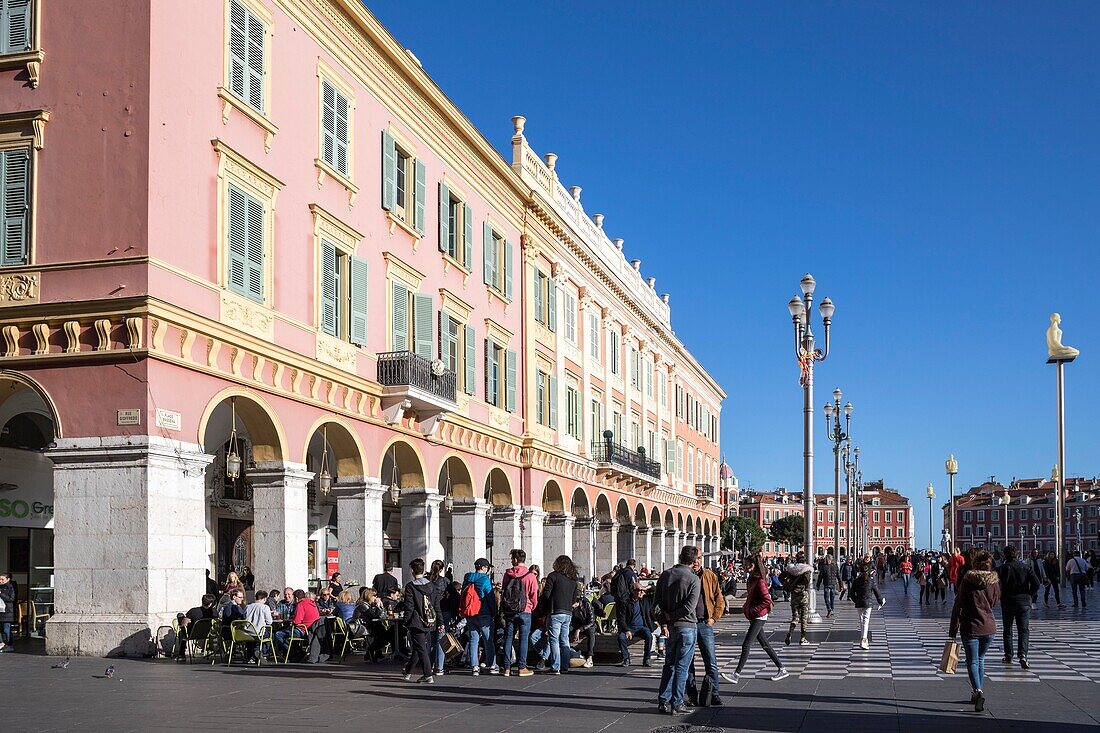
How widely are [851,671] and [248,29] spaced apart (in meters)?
14.7

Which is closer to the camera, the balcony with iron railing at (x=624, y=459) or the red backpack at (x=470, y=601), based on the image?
the red backpack at (x=470, y=601)

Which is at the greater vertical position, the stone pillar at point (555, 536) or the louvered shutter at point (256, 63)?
the louvered shutter at point (256, 63)

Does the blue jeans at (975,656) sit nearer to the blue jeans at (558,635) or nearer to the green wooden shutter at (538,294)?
the blue jeans at (558,635)

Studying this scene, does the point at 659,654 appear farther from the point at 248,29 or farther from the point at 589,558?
the point at 589,558

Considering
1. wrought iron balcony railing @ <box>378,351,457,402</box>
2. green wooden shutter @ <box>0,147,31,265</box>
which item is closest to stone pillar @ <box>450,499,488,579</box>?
wrought iron balcony railing @ <box>378,351,457,402</box>

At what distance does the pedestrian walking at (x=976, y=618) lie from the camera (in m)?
13.4

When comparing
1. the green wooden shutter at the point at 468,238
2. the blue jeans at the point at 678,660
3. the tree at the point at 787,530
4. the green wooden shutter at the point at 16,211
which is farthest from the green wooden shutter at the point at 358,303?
the tree at the point at 787,530

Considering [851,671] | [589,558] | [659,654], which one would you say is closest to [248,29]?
[659,654]

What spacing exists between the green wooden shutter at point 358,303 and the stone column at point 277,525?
4331mm

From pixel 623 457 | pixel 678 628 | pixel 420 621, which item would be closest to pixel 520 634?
pixel 420 621

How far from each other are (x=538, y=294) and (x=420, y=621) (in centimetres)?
2584

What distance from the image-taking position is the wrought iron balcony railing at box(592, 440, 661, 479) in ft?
161

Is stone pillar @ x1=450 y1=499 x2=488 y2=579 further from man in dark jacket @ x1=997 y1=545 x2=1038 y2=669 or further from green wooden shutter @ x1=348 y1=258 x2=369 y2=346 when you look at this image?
man in dark jacket @ x1=997 y1=545 x2=1038 y2=669

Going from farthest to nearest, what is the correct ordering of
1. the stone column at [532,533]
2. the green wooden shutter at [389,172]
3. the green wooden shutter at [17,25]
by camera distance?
1. the stone column at [532,533]
2. the green wooden shutter at [389,172]
3. the green wooden shutter at [17,25]
